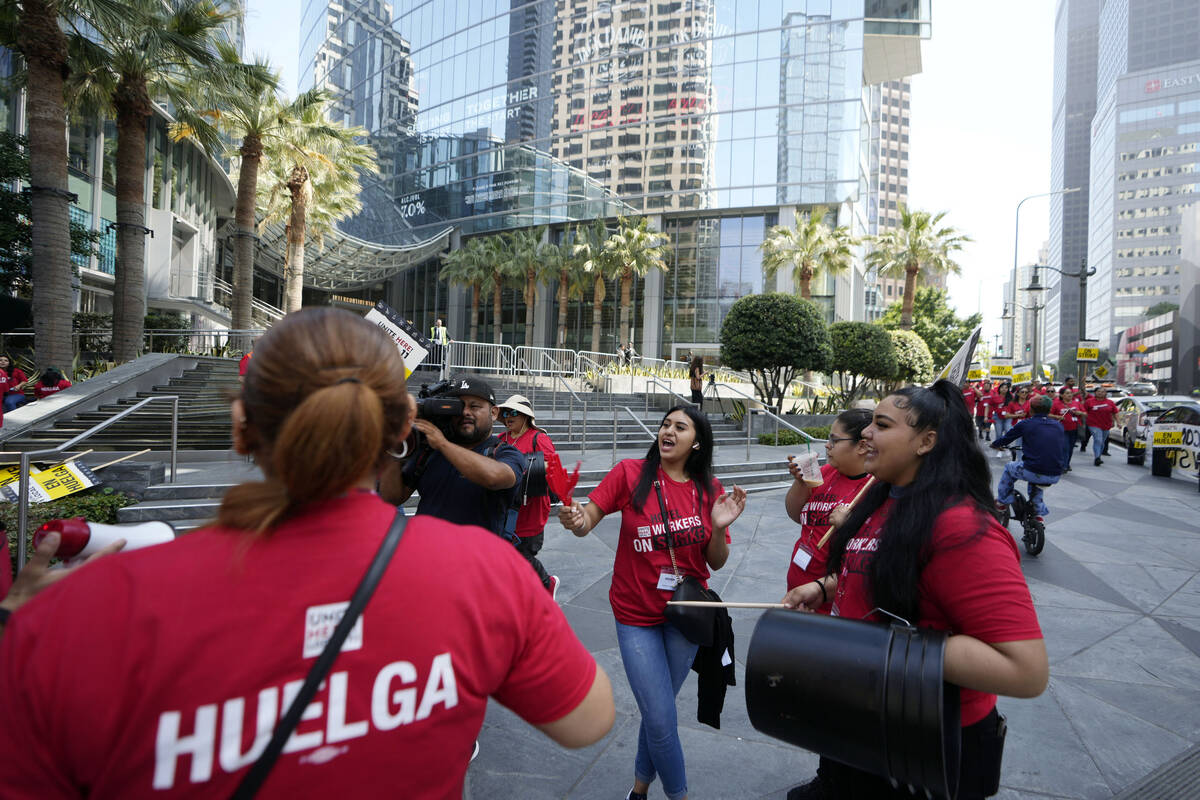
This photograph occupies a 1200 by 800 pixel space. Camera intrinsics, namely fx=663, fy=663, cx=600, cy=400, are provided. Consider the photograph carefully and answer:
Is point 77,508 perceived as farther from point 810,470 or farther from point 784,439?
point 784,439

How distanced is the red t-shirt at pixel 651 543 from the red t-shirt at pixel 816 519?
0.56 m

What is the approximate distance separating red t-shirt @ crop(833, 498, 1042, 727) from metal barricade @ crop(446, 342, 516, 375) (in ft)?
61.8

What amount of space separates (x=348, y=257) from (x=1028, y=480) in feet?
130

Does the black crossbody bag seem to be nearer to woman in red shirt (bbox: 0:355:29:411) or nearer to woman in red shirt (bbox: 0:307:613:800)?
woman in red shirt (bbox: 0:307:613:800)

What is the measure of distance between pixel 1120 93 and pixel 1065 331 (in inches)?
2366

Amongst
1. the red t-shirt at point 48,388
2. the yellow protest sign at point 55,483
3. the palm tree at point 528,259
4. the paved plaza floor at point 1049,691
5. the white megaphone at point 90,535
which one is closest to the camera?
the white megaphone at point 90,535

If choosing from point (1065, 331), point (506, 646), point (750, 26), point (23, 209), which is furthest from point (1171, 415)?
point (1065, 331)

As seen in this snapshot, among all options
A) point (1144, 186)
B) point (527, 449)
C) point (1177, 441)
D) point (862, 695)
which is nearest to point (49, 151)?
point (527, 449)

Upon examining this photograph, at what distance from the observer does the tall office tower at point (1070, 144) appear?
536 feet

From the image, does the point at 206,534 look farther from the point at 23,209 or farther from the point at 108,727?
the point at 23,209

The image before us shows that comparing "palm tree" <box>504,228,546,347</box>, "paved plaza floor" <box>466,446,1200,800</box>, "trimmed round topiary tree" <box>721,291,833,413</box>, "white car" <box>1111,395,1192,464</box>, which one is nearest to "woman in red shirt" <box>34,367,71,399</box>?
A: "paved plaza floor" <box>466,446,1200,800</box>

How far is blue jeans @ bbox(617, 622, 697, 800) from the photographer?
2.75 m

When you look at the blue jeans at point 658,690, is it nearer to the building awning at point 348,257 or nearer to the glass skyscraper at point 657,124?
the glass skyscraper at point 657,124

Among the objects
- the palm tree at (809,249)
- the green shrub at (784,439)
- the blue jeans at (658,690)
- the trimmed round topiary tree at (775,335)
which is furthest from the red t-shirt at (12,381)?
the palm tree at (809,249)
